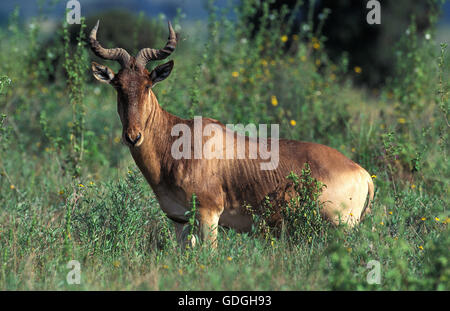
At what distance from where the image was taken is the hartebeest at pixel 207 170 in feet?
19.1

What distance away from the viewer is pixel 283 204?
6102mm

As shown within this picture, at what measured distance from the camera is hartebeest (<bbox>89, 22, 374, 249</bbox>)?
581 cm

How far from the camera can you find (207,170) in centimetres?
595

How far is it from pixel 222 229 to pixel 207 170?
805 mm

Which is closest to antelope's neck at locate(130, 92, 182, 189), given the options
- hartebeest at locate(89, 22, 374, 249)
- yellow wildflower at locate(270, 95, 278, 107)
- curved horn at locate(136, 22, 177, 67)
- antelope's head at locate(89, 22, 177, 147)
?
hartebeest at locate(89, 22, 374, 249)

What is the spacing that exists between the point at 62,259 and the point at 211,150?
1852mm

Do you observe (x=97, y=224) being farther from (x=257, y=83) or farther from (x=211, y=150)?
(x=257, y=83)

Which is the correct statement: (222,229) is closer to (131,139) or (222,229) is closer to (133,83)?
(131,139)

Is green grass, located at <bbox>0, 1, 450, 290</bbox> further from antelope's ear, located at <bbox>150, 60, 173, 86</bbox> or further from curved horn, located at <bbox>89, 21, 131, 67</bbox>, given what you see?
curved horn, located at <bbox>89, 21, 131, 67</bbox>

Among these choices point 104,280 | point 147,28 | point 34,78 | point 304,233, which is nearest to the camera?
point 104,280

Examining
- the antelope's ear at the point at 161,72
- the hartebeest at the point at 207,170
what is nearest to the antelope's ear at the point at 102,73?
the hartebeest at the point at 207,170

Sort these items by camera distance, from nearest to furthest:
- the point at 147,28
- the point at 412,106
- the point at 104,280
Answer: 1. the point at 104,280
2. the point at 412,106
3. the point at 147,28

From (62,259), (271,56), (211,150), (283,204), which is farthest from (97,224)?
(271,56)

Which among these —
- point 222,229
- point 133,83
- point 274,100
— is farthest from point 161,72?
point 274,100
